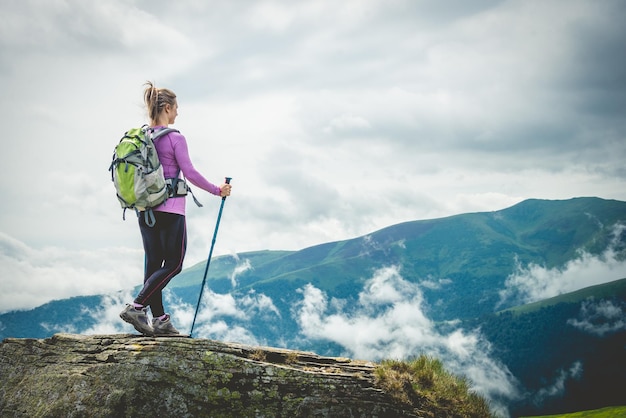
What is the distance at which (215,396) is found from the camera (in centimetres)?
822

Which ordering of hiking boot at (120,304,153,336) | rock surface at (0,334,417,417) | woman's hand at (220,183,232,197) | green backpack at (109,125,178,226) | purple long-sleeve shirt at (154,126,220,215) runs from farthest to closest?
woman's hand at (220,183,232,197) < hiking boot at (120,304,153,336) < rock surface at (0,334,417,417) < purple long-sleeve shirt at (154,126,220,215) < green backpack at (109,125,178,226)

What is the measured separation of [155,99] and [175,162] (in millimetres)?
1206

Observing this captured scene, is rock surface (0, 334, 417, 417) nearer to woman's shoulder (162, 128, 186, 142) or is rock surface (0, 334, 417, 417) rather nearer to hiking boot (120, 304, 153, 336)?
hiking boot (120, 304, 153, 336)

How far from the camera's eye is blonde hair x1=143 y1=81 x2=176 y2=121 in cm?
809

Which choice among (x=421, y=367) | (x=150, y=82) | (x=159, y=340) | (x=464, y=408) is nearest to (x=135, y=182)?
(x=150, y=82)

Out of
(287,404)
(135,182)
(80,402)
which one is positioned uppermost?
(135,182)

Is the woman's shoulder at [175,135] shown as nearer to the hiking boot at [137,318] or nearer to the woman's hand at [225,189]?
the woman's hand at [225,189]

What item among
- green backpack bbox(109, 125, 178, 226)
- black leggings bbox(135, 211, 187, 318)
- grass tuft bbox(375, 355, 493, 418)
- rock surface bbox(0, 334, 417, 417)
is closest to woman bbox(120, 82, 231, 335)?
black leggings bbox(135, 211, 187, 318)

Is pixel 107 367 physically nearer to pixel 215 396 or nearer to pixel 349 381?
pixel 215 396

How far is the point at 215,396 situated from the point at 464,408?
4813 mm

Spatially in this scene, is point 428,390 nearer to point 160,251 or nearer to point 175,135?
point 160,251

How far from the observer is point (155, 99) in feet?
26.5

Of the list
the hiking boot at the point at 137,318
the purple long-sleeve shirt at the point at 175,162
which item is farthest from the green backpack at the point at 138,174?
the hiking boot at the point at 137,318

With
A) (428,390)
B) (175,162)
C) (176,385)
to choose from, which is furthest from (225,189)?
(428,390)
